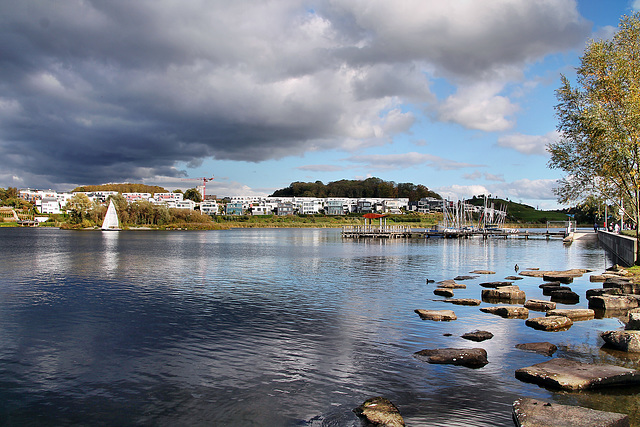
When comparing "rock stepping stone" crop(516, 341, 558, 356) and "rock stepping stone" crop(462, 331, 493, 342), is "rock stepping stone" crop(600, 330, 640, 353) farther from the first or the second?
"rock stepping stone" crop(462, 331, 493, 342)

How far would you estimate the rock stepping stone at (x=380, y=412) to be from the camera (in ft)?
28.8

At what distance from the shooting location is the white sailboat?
137 metres

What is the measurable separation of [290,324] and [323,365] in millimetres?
5335

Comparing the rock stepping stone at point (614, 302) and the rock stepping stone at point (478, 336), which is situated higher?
the rock stepping stone at point (614, 302)

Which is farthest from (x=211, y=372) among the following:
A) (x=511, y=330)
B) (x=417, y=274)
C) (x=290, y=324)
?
(x=417, y=274)

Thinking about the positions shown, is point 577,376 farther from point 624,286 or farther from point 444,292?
point 624,286

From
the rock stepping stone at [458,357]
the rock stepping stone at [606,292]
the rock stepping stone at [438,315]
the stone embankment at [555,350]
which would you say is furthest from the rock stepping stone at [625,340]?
the rock stepping stone at [606,292]

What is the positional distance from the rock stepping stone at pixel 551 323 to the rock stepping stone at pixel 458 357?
485 cm

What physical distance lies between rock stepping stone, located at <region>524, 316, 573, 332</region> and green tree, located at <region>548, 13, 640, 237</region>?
14.5 meters

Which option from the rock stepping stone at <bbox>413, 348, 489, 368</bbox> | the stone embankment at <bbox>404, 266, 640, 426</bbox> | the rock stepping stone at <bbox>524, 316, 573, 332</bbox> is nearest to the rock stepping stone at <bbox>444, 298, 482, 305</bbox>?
the stone embankment at <bbox>404, 266, 640, 426</bbox>

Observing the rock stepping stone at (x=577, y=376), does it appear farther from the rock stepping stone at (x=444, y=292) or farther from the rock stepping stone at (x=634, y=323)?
the rock stepping stone at (x=444, y=292)

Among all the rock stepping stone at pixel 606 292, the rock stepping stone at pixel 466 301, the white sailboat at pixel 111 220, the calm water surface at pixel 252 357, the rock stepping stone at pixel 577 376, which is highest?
the white sailboat at pixel 111 220

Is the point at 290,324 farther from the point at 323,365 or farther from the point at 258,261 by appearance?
the point at 258,261

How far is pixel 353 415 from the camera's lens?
9.34 m
